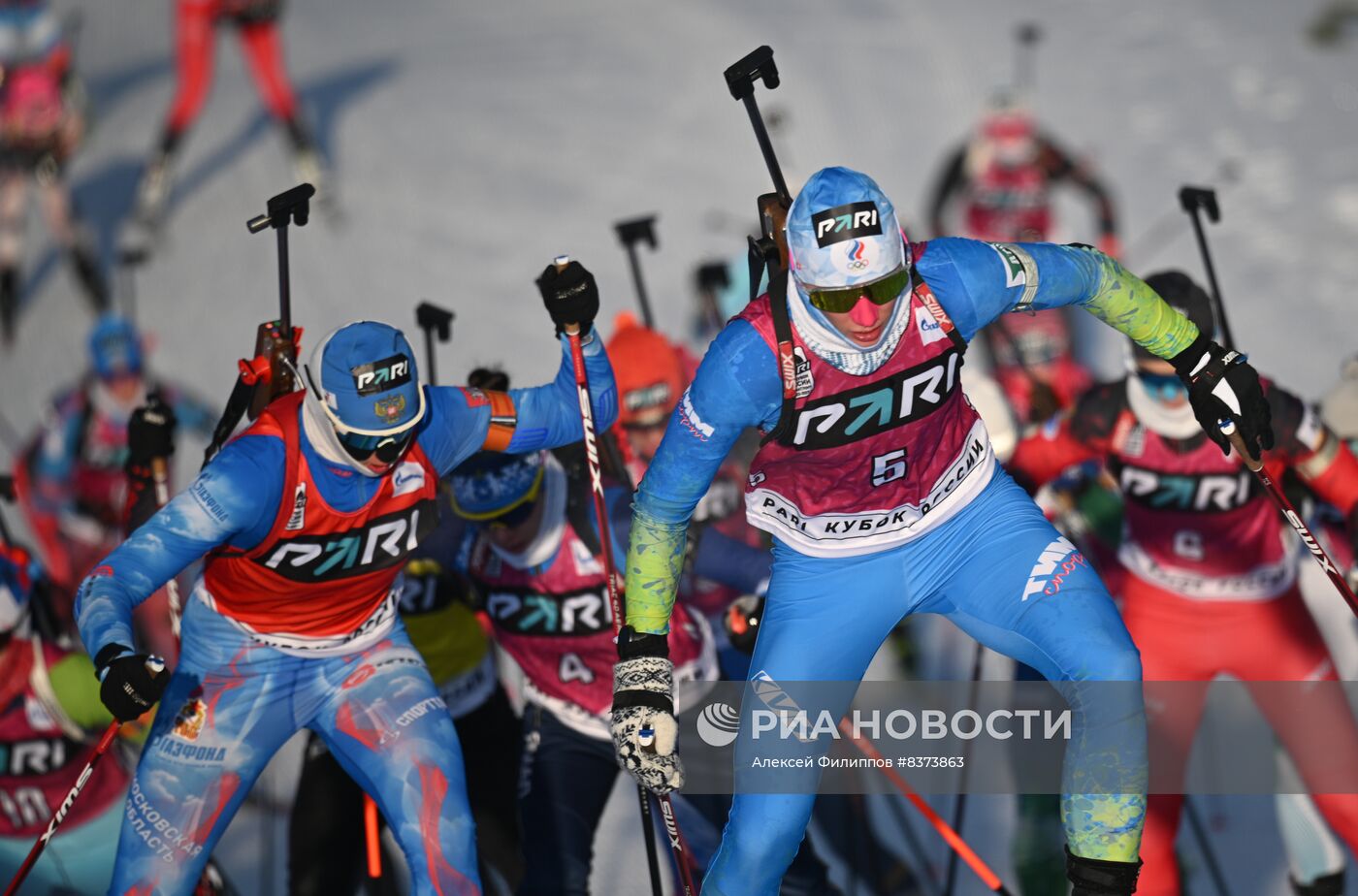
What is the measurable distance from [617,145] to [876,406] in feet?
29.7

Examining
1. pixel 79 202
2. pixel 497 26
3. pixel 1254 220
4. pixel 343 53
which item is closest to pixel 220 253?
pixel 79 202

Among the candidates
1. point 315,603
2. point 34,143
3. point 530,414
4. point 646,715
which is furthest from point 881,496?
point 34,143

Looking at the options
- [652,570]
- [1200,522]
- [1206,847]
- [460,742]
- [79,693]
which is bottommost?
[1206,847]

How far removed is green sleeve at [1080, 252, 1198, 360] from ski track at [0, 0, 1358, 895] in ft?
18.2

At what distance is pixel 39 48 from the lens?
1201 centimetres

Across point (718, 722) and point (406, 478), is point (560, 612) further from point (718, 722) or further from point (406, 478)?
point (406, 478)

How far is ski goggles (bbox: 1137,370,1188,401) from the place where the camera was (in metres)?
5.68

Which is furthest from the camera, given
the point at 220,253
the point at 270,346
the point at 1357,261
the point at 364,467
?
the point at 220,253

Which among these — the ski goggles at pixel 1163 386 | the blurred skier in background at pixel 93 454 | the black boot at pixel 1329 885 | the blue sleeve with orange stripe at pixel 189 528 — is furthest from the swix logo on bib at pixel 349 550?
the blurred skier in background at pixel 93 454

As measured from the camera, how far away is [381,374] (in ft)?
16.1

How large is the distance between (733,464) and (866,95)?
6.64 meters

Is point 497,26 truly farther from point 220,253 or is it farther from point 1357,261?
point 1357,261

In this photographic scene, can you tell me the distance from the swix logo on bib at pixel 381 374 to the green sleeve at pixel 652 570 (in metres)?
0.84

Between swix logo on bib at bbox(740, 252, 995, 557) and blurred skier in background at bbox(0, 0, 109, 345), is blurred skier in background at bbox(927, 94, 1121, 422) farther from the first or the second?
blurred skier in background at bbox(0, 0, 109, 345)
